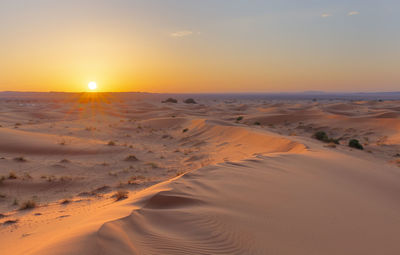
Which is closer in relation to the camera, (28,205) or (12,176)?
(28,205)

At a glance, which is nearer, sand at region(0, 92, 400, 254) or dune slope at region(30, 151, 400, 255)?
dune slope at region(30, 151, 400, 255)

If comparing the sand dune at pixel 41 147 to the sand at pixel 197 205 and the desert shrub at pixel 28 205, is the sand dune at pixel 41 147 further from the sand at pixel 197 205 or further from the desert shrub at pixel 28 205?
→ the desert shrub at pixel 28 205

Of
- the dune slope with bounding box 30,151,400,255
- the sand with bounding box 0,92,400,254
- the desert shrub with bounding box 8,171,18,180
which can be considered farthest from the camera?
the desert shrub with bounding box 8,171,18,180

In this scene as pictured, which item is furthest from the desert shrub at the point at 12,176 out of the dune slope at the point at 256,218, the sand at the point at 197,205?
the dune slope at the point at 256,218

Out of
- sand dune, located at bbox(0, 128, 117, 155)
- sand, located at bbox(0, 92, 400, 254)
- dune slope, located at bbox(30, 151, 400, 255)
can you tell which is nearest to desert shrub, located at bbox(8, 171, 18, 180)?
sand, located at bbox(0, 92, 400, 254)

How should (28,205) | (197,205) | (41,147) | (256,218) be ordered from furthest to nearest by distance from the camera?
1. (41,147)
2. (28,205)
3. (197,205)
4. (256,218)

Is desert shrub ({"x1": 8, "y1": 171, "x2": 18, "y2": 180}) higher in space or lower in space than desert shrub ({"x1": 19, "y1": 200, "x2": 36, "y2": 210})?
higher

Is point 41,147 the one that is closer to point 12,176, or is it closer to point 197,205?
point 12,176

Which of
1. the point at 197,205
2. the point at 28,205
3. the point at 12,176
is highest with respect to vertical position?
the point at 197,205

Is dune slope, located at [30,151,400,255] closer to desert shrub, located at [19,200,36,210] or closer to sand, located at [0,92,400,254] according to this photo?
sand, located at [0,92,400,254]

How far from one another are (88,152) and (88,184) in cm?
497

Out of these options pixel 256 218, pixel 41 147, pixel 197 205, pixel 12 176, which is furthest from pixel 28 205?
pixel 41 147

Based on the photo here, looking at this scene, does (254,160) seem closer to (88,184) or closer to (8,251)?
(88,184)

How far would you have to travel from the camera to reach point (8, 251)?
3.71 m
